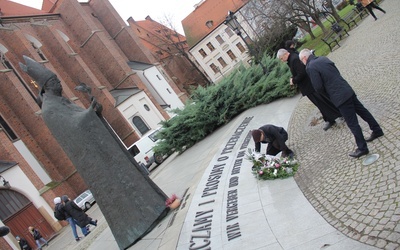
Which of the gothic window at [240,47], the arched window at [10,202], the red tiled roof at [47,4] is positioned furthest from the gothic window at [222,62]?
the arched window at [10,202]

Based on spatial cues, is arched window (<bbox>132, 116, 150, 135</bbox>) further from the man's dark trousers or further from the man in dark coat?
the man's dark trousers

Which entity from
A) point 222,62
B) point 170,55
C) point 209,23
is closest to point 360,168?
point 170,55

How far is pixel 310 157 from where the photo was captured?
21.7ft

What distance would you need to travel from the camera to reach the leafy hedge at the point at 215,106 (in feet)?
44.9

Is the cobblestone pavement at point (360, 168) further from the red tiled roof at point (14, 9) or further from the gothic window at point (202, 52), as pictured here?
the gothic window at point (202, 52)

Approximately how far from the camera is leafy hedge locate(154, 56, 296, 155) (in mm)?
13699

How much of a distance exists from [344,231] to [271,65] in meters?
11.5

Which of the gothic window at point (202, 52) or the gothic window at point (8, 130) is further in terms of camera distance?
the gothic window at point (202, 52)

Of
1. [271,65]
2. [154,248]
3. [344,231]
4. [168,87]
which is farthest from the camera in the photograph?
[168,87]

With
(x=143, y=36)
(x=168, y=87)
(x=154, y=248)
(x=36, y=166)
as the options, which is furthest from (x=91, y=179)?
(x=143, y=36)

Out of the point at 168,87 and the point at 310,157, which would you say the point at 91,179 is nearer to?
the point at 310,157

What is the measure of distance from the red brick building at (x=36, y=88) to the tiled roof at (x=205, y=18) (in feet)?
56.7

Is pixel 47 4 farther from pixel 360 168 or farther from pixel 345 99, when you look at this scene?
pixel 360 168

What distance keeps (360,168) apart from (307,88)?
3046 mm
